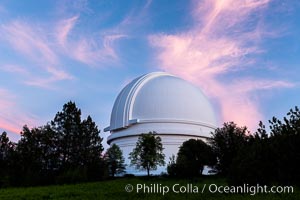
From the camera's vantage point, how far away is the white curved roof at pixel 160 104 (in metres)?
42.3

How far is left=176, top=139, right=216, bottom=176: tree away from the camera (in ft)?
102

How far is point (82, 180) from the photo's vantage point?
1155 inches

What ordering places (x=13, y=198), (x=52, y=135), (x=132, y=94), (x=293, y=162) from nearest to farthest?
(x=293, y=162) < (x=13, y=198) < (x=52, y=135) < (x=132, y=94)

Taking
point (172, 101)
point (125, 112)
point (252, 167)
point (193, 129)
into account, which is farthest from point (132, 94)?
point (252, 167)

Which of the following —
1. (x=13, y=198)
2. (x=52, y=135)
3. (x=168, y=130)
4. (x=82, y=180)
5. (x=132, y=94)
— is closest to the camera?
(x=13, y=198)

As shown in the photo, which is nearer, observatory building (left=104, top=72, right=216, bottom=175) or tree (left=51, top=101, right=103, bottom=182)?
tree (left=51, top=101, right=103, bottom=182)

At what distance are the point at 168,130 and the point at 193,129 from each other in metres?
3.66

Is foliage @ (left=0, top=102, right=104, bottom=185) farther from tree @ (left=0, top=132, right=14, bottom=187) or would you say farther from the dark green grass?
the dark green grass

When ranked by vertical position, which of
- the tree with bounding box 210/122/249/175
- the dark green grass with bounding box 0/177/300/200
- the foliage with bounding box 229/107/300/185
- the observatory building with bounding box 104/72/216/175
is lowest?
the dark green grass with bounding box 0/177/300/200

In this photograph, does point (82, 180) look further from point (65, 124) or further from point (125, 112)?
point (125, 112)

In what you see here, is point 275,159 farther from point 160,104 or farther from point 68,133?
point 160,104

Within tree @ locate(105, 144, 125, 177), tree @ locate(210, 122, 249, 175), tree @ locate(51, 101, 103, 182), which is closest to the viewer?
tree @ locate(210, 122, 249, 175)

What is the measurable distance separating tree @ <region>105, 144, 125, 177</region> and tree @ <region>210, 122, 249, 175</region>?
441 inches

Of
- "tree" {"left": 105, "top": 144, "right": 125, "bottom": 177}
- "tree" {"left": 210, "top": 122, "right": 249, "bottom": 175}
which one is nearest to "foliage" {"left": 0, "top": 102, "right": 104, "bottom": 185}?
"tree" {"left": 105, "top": 144, "right": 125, "bottom": 177}
